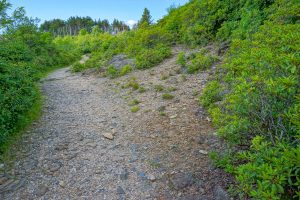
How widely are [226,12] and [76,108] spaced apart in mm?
8910

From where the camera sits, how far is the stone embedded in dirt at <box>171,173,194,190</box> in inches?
184

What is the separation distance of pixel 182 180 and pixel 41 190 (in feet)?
8.66

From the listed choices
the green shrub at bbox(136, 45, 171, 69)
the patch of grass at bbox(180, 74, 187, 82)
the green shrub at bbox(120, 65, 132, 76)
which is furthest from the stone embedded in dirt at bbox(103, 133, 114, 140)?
the green shrub at bbox(136, 45, 171, 69)

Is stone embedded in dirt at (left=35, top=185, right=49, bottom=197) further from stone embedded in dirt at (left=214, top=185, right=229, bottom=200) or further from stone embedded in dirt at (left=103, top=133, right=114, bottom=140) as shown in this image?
stone embedded in dirt at (left=214, top=185, right=229, bottom=200)

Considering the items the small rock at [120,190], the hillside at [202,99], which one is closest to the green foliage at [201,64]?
the hillside at [202,99]

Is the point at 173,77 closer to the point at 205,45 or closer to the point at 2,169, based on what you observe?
the point at 205,45

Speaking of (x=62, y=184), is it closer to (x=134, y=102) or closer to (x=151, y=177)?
(x=151, y=177)

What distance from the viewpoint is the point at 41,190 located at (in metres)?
4.88

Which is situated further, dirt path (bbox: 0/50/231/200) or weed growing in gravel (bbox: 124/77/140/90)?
weed growing in gravel (bbox: 124/77/140/90)

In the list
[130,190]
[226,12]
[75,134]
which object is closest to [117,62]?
[226,12]

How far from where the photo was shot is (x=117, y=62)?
15.4m

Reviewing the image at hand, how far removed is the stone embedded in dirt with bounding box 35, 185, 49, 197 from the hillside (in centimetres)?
43

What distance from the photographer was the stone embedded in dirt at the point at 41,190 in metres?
4.80

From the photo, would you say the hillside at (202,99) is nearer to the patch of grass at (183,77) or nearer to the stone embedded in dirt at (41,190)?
the patch of grass at (183,77)
